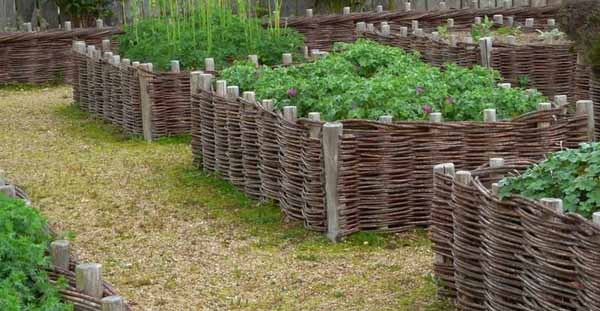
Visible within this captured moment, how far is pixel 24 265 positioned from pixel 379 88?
4039 millimetres

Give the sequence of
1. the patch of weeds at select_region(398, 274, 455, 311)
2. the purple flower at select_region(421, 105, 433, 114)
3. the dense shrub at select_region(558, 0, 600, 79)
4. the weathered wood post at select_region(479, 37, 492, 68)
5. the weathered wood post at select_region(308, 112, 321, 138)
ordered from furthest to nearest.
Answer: the weathered wood post at select_region(479, 37, 492, 68) < the dense shrub at select_region(558, 0, 600, 79) < the purple flower at select_region(421, 105, 433, 114) < the weathered wood post at select_region(308, 112, 321, 138) < the patch of weeds at select_region(398, 274, 455, 311)

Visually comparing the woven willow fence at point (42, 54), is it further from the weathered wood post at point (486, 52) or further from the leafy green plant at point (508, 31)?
the weathered wood post at point (486, 52)

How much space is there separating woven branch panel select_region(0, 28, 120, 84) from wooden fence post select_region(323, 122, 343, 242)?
27.6 feet

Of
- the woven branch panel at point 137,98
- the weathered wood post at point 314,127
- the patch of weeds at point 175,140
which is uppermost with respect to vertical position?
the weathered wood post at point 314,127

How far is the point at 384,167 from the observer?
28.7 ft

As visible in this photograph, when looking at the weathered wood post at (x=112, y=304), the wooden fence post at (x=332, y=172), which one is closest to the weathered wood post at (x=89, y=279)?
the weathered wood post at (x=112, y=304)

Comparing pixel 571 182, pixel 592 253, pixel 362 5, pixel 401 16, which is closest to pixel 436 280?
pixel 571 182

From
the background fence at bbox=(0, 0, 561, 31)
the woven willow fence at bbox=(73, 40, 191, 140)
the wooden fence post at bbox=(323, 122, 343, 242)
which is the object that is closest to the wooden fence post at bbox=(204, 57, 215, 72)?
the woven willow fence at bbox=(73, 40, 191, 140)

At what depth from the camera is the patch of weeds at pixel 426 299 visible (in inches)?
286

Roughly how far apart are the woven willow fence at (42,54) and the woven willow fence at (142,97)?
283cm

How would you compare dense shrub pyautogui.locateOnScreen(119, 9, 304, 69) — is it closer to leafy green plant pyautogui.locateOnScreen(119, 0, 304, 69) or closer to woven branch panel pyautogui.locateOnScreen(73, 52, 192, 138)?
leafy green plant pyautogui.locateOnScreen(119, 0, 304, 69)

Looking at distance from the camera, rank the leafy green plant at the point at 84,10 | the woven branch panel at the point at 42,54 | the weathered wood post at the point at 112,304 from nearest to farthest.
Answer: the weathered wood post at the point at 112,304, the woven branch panel at the point at 42,54, the leafy green plant at the point at 84,10

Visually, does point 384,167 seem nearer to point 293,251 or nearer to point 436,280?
point 293,251

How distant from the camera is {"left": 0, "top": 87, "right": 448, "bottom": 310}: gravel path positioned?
7.74m
